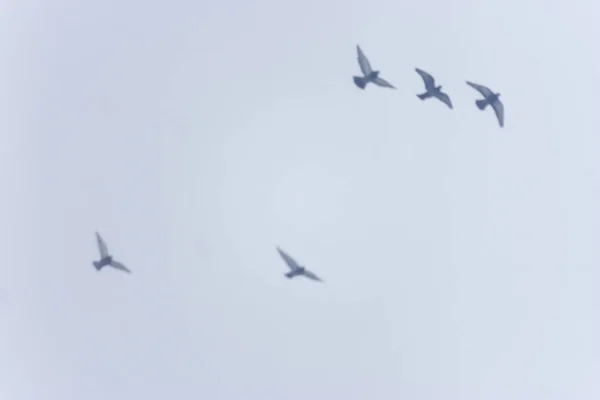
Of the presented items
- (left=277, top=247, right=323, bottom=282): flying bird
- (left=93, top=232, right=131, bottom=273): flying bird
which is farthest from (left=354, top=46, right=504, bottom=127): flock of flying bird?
(left=93, top=232, right=131, bottom=273): flying bird

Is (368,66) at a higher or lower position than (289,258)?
higher

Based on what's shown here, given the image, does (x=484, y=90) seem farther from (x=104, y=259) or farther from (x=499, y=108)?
(x=104, y=259)

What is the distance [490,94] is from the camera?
1340 inches

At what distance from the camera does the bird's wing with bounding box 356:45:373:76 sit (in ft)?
110

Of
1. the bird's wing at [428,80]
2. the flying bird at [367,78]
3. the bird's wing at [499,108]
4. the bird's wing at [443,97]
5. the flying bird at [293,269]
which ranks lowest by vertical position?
the flying bird at [293,269]

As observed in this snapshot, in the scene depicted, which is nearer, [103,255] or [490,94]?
[490,94]

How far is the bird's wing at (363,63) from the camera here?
3350 cm

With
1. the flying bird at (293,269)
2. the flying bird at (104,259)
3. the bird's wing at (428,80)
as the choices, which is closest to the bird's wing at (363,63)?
the bird's wing at (428,80)

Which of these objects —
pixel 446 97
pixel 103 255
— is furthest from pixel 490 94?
pixel 103 255

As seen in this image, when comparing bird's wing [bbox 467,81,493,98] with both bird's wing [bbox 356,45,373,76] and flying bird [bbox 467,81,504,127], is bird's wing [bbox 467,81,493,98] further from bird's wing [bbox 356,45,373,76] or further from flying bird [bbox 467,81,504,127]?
bird's wing [bbox 356,45,373,76]

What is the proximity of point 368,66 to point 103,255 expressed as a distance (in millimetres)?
9298

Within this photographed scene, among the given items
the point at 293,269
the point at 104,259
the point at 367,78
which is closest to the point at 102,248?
the point at 104,259

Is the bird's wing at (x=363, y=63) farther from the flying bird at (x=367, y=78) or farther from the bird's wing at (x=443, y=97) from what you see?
the bird's wing at (x=443, y=97)

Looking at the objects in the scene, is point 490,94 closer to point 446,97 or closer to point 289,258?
point 446,97
